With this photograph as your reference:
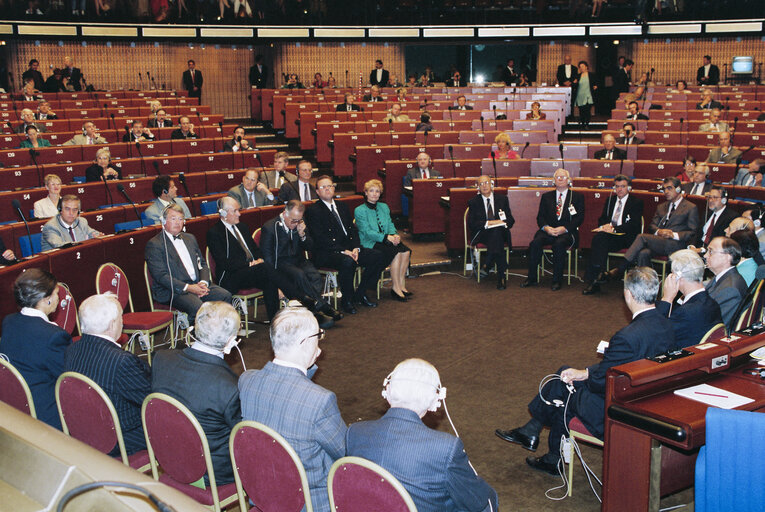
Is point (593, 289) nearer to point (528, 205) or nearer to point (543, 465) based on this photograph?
point (528, 205)

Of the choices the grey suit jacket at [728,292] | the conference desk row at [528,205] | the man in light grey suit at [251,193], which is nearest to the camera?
the grey suit jacket at [728,292]

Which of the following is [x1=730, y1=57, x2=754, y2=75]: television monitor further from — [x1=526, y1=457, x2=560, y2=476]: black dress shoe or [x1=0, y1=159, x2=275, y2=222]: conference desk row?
[x1=526, y1=457, x2=560, y2=476]: black dress shoe

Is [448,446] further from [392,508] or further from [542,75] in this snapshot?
[542,75]

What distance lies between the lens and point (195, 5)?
16000 millimetres

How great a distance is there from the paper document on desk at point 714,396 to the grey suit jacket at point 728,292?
1.21 metres

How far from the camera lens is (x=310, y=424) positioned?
2.55 metres

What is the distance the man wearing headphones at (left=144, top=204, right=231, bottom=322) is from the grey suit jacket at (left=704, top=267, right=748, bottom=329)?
3.56 m

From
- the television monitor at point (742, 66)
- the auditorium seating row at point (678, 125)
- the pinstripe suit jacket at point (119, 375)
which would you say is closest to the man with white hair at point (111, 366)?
the pinstripe suit jacket at point (119, 375)

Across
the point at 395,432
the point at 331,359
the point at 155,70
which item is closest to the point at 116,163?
the point at 331,359

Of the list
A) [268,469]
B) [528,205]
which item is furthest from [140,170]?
[268,469]

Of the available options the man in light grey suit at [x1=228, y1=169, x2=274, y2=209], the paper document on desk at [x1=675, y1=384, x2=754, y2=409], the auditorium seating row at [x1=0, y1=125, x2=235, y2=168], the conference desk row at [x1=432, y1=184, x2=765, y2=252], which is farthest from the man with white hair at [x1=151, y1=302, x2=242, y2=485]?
the auditorium seating row at [x1=0, y1=125, x2=235, y2=168]

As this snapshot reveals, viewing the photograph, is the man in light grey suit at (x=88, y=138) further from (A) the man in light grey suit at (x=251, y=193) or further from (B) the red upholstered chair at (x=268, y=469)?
(B) the red upholstered chair at (x=268, y=469)

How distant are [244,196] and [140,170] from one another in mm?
2464

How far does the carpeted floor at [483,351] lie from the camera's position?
3.88 metres
